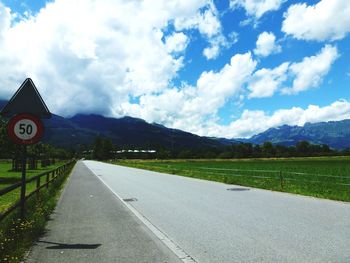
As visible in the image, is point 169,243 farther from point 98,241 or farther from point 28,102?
point 28,102

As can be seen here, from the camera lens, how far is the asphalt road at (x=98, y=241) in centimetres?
682

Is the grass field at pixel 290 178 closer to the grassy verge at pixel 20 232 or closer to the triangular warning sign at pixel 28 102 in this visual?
the grassy verge at pixel 20 232

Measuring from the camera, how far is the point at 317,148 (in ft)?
536

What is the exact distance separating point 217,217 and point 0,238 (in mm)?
5741

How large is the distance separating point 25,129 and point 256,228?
5640mm

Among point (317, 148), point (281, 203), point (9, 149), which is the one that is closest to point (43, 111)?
point (281, 203)

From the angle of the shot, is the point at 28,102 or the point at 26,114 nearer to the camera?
the point at 26,114

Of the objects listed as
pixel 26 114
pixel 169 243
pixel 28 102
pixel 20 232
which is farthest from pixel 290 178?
pixel 20 232

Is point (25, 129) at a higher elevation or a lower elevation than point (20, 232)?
higher

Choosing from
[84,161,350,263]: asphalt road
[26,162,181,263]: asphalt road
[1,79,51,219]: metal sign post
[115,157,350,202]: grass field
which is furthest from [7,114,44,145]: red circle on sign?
[115,157,350,202]: grass field

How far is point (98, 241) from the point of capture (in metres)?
8.25

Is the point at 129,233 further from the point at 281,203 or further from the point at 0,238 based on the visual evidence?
the point at 281,203

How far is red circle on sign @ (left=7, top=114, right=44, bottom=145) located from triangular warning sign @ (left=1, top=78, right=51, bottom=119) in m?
0.23

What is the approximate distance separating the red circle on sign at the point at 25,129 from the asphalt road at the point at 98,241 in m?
2.18
